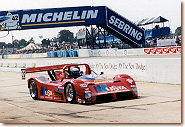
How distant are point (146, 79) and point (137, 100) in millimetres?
6361

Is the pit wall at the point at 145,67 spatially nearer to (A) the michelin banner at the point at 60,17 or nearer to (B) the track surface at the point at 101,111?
(B) the track surface at the point at 101,111

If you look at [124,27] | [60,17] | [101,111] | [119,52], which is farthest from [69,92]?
[119,52]

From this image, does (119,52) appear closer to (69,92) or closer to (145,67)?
(145,67)

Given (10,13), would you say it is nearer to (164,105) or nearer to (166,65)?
(166,65)

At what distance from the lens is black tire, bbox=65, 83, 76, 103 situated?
11.9 m

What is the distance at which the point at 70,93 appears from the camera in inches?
481

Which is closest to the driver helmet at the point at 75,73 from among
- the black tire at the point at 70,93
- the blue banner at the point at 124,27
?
the black tire at the point at 70,93

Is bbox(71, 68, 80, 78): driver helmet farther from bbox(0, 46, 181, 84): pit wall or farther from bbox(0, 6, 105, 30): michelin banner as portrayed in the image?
bbox(0, 6, 105, 30): michelin banner

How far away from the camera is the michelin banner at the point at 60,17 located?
40062 millimetres

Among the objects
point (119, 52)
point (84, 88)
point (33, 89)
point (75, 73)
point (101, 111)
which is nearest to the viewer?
point (101, 111)

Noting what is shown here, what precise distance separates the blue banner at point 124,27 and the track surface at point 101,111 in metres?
28.4

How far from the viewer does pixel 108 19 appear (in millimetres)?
41938

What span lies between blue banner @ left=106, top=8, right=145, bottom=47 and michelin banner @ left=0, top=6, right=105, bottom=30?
47.3 inches

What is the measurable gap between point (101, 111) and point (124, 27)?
33.1m
